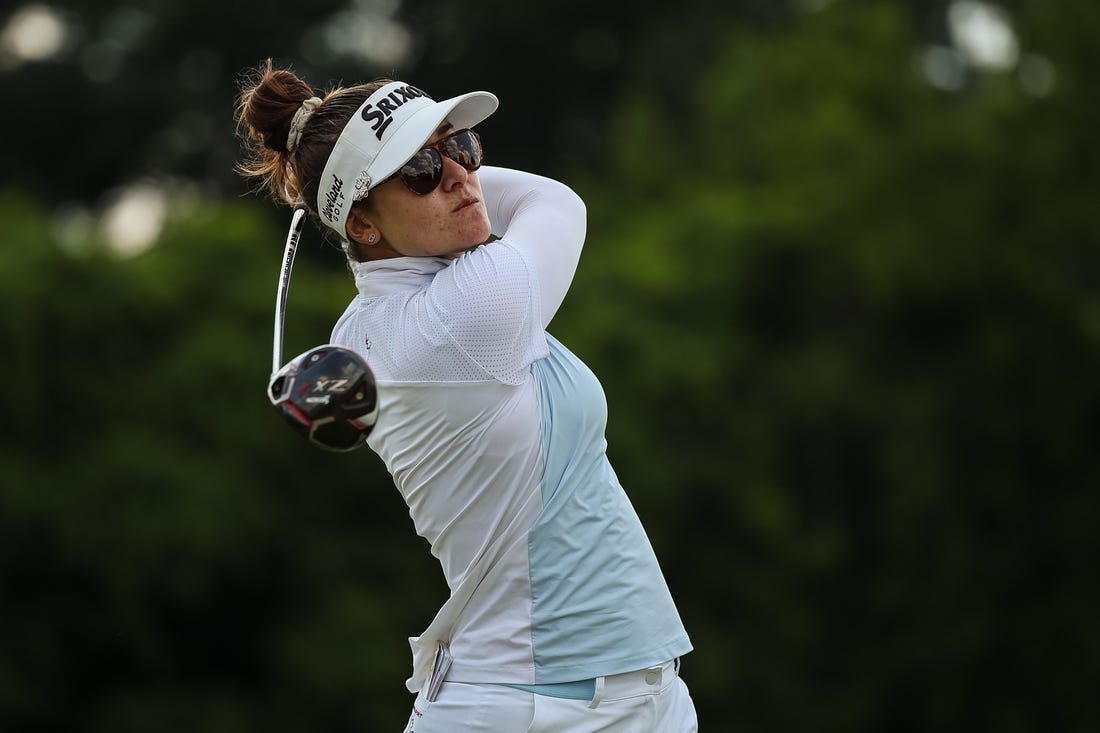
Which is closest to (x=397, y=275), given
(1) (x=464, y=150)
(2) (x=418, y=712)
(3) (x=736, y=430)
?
(1) (x=464, y=150)

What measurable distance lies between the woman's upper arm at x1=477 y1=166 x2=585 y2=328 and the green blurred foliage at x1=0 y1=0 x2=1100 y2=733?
31.1ft

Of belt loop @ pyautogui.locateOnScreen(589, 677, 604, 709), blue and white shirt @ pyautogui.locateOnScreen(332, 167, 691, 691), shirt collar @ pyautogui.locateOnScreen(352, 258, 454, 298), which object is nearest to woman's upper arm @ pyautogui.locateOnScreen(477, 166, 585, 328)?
blue and white shirt @ pyautogui.locateOnScreen(332, 167, 691, 691)

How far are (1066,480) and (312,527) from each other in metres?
6.83

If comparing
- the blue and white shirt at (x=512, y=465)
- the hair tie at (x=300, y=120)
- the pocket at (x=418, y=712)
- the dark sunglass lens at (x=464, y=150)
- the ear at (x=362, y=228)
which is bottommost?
the pocket at (x=418, y=712)

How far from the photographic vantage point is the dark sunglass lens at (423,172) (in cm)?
266

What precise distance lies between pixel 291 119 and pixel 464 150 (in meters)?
0.30

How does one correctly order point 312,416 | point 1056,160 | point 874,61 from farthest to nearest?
point 874,61, point 1056,160, point 312,416

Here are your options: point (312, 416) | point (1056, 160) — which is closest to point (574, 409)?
point (312, 416)

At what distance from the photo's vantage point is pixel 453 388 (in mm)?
2561

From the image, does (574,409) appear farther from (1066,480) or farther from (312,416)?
(1066,480)

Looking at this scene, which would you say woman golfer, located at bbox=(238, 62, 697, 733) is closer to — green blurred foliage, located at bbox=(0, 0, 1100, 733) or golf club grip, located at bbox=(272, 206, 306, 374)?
golf club grip, located at bbox=(272, 206, 306, 374)

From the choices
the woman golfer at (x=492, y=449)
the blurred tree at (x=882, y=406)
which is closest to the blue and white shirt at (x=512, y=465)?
the woman golfer at (x=492, y=449)

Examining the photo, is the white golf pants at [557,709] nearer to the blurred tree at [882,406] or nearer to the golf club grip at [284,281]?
the golf club grip at [284,281]

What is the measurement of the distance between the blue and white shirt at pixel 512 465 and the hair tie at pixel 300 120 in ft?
0.83
